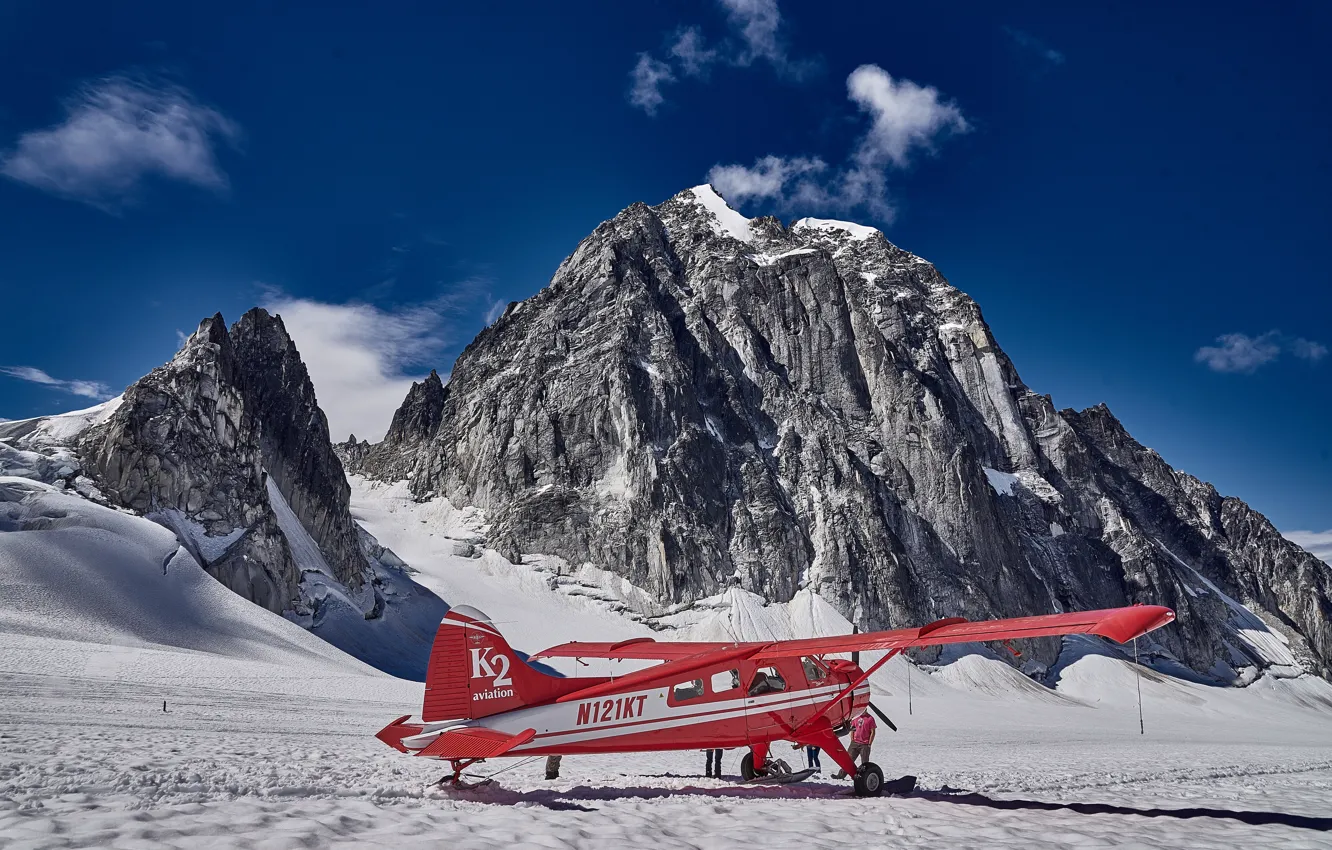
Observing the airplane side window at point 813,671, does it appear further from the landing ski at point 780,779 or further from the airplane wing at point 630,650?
the airplane wing at point 630,650

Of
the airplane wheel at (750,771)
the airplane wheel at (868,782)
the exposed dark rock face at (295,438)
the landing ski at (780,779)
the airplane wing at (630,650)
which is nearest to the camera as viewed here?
the airplane wheel at (868,782)

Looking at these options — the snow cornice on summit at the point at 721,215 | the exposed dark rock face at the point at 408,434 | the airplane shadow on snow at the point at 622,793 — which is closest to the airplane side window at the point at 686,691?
the airplane shadow on snow at the point at 622,793

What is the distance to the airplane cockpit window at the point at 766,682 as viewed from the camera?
13.2 m

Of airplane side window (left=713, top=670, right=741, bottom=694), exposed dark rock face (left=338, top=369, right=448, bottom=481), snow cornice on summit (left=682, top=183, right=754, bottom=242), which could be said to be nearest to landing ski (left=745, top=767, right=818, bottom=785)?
airplane side window (left=713, top=670, right=741, bottom=694)

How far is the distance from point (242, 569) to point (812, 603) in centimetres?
5654

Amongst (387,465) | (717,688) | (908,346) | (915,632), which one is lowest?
(717,688)

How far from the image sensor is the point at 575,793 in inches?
455

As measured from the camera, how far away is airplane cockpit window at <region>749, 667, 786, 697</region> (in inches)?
518

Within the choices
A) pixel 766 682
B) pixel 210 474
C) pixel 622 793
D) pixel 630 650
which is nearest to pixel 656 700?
pixel 622 793

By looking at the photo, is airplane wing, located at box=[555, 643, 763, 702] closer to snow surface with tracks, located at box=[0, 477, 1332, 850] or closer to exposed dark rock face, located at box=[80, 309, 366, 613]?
snow surface with tracks, located at box=[0, 477, 1332, 850]

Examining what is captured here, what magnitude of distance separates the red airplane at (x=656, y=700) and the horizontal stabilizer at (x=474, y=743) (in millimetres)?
18

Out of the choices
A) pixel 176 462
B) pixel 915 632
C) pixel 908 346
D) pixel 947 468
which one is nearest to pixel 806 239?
pixel 908 346

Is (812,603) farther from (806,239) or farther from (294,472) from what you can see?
(806,239)

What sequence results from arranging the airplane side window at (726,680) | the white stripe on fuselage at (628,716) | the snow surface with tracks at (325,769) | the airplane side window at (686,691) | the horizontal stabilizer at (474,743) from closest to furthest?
the snow surface with tracks at (325,769) → the horizontal stabilizer at (474,743) → the white stripe on fuselage at (628,716) → the airplane side window at (686,691) → the airplane side window at (726,680)
